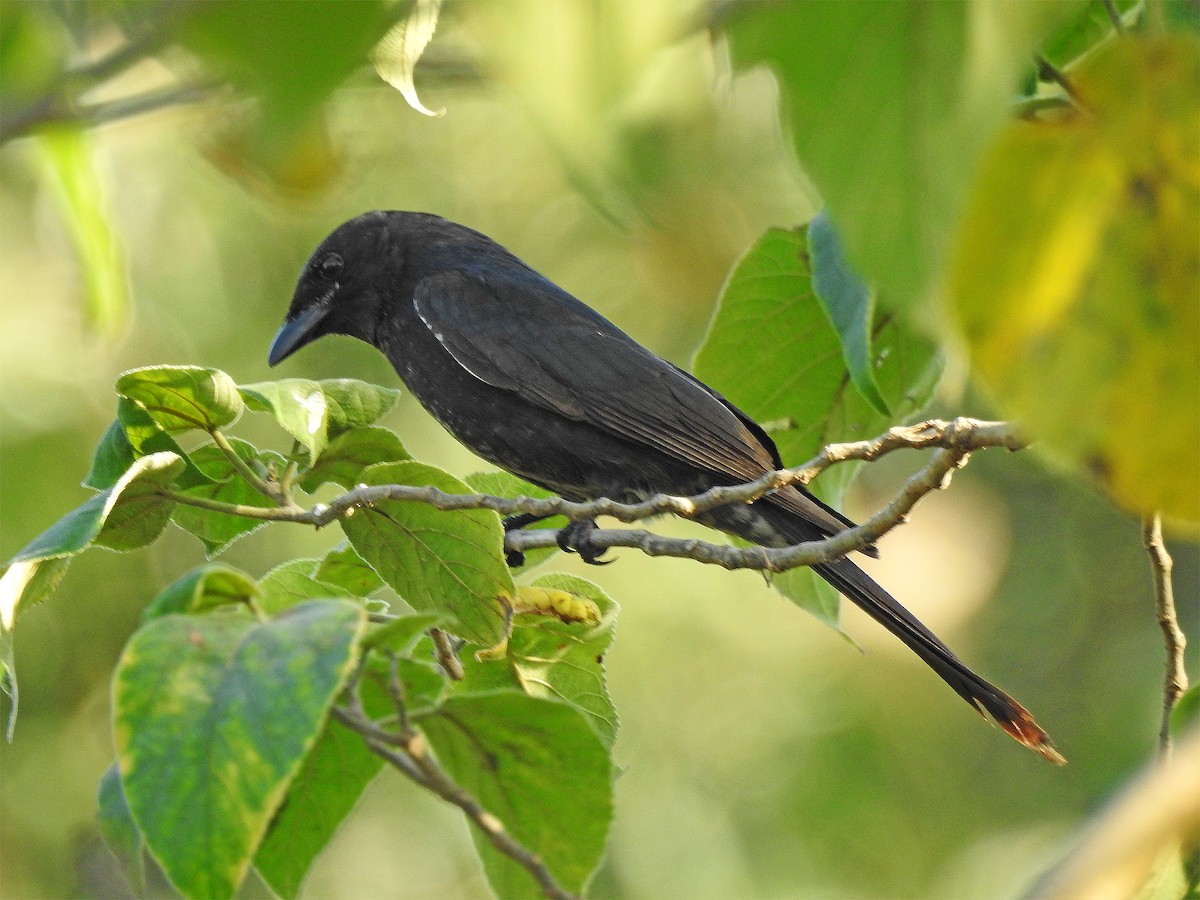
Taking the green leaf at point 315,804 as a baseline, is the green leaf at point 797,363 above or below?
above

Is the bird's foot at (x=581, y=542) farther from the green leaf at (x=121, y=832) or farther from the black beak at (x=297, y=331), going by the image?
the green leaf at (x=121, y=832)

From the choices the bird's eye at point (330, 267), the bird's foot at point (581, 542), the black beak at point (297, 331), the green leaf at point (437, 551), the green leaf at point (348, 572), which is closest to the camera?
the green leaf at point (437, 551)

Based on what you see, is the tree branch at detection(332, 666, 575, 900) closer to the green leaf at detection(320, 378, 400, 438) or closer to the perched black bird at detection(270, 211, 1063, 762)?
the green leaf at detection(320, 378, 400, 438)

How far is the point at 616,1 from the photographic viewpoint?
61 cm

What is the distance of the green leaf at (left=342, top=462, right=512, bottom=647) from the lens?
214 centimetres

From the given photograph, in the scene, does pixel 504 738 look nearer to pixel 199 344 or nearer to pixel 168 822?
pixel 168 822

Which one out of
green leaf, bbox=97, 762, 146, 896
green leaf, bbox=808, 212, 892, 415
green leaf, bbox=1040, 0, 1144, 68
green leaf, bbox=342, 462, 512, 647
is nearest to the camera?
green leaf, bbox=808, 212, 892, 415

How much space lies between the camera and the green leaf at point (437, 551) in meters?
2.14

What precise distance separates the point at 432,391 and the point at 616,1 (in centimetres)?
348

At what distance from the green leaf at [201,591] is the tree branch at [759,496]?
672mm

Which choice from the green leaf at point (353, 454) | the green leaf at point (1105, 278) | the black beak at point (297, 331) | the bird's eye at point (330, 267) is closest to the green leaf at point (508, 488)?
the green leaf at point (353, 454)

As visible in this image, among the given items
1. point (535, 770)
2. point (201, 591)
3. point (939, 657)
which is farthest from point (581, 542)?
point (201, 591)

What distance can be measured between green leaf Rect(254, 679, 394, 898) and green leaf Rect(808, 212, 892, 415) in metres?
0.81

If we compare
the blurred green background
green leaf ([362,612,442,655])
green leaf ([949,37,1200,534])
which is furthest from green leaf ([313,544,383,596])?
the blurred green background
